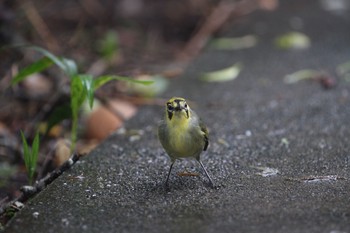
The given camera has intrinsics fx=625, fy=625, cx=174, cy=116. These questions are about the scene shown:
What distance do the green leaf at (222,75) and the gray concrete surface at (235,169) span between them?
0.27 ft

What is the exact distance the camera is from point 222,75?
18.2 ft

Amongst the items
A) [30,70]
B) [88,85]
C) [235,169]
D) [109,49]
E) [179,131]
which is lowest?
[235,169]

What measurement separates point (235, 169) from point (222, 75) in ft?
7.13

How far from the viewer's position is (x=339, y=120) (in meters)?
4.27

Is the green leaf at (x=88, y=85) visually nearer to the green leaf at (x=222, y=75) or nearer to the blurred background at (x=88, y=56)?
the blurred background at (x=88, y=56)

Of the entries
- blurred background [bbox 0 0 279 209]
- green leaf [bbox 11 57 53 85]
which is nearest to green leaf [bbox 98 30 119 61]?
blurred background [bbox 0 0 279 209]

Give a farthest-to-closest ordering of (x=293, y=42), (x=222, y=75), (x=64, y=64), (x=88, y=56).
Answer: (x=88, y=56) → (x=293, y=42) → (x=222, y=75) → (x=64, y=64)

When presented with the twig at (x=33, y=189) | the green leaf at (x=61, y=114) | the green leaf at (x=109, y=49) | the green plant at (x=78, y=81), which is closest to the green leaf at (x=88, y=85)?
the green plant at (x=78, y=81)

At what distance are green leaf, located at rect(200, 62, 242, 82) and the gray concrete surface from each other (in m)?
0.08

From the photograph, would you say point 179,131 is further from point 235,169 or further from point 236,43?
point 236,43

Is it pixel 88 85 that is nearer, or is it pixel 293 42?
pixel 88 85

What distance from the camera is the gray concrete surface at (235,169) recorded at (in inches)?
105

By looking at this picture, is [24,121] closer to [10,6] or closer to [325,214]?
[10,6]

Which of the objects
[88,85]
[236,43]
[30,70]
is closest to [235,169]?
[88,85]
